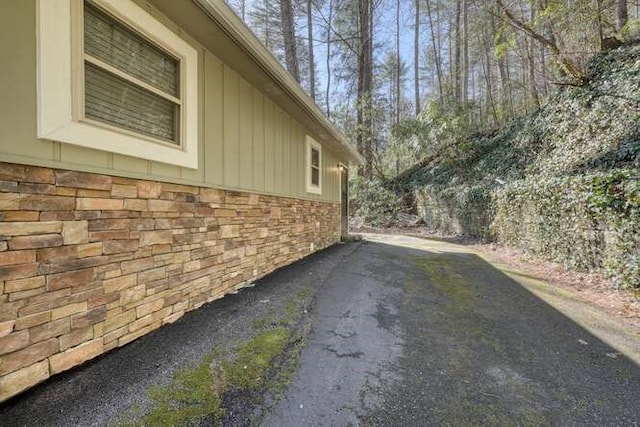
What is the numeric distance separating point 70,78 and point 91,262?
1264mm

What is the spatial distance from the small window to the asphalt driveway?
3.11m

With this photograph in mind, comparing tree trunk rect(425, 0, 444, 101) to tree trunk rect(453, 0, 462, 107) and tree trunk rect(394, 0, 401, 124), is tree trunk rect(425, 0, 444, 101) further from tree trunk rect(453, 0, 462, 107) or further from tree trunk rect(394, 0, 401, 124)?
tree trunk rect(394, 0, 401, 124)

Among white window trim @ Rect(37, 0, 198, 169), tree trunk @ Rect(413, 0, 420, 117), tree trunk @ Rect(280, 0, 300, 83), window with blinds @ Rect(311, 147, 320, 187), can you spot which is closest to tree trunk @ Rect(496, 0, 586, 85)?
window with blinds @ Rect(311, 147, 320, 187)

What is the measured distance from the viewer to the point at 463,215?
1088 cm

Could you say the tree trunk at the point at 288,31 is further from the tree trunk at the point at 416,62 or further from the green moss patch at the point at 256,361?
the green moss patch at the point at 256,361

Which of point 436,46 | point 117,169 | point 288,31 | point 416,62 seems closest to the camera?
point 117,169

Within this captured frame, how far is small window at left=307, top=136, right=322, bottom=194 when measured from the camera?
6.79 meters

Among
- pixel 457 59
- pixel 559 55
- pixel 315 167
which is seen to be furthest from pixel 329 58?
pixel 315 167

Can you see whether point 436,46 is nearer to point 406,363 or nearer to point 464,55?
point 464,55

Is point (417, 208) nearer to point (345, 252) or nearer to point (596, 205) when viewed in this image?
point (345, 252)

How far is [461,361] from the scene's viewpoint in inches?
97.3

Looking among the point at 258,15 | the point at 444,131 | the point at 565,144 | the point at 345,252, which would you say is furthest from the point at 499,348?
the point at 258,15

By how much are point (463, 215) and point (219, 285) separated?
9.75 meters

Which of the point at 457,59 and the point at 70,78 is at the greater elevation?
the point at 457,59
